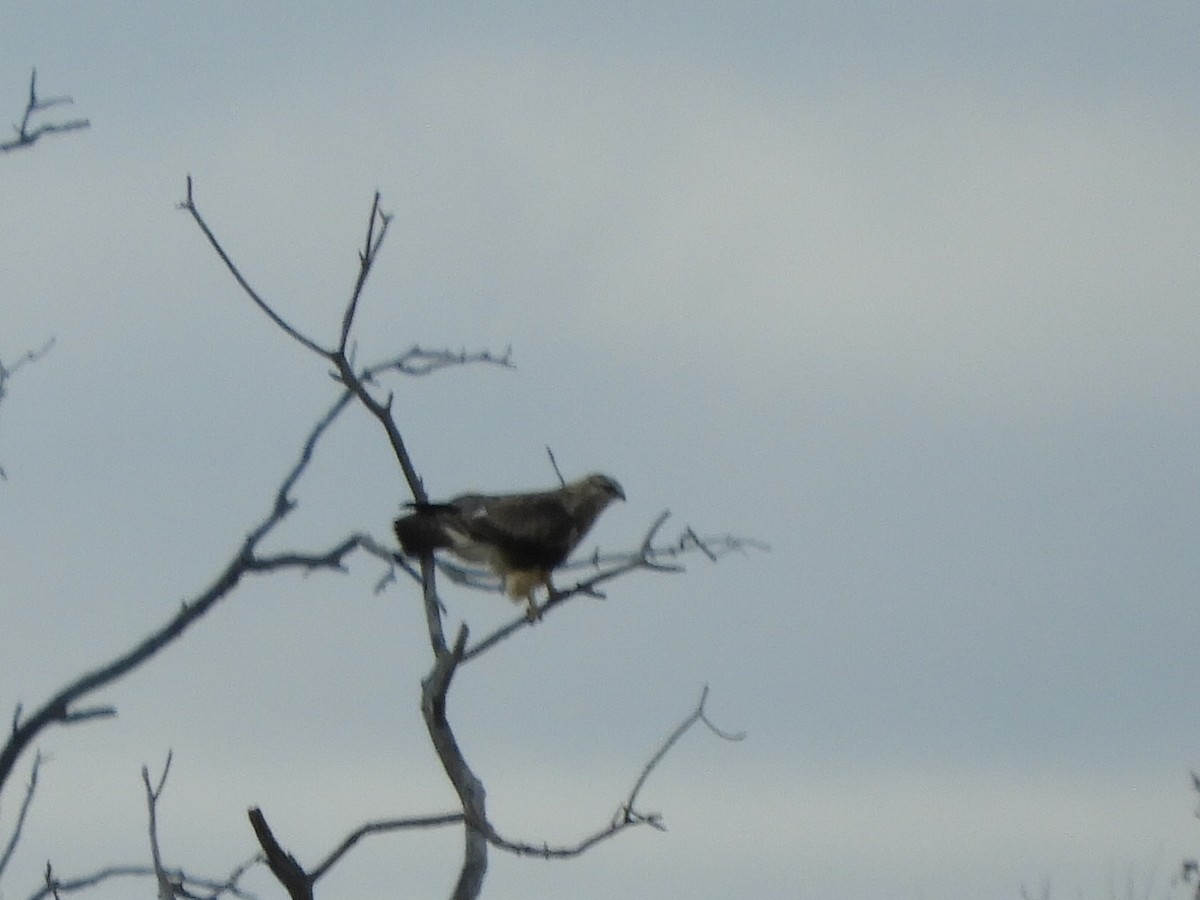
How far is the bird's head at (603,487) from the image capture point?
9828 millimetres

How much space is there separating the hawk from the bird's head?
0.6 inches

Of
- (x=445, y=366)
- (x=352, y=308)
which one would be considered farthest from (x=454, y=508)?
(x=352, y=308)

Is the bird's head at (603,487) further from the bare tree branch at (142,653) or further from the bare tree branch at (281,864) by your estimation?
the bare tree branch at (281,864)

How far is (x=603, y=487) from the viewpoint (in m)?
9.93

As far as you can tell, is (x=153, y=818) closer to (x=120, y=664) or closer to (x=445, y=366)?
(x=445, y=366)

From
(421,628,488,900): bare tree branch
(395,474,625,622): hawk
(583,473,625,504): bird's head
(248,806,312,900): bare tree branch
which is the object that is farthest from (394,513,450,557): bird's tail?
(583,473,625,504): bird's head

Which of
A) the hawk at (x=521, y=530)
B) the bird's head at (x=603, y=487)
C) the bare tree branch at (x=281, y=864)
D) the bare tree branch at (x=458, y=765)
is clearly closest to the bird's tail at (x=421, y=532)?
the hawk at (x=521, y=530)

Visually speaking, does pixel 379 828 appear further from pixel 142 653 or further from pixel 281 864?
pixel 142 653

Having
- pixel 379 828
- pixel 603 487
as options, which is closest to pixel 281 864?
pixel 379 828

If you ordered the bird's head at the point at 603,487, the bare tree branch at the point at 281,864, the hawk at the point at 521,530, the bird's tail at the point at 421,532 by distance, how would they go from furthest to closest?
the bird's head at the point at 603,487 → the hawk at the point at 521,530 → the bird's tail at the point at 421,532 → the bare tree branch at the point at 281,864

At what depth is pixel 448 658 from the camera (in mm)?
5387

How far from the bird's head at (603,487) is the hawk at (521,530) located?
2 cm

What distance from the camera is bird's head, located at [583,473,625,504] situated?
9.83 meters

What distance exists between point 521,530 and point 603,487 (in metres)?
1.19
